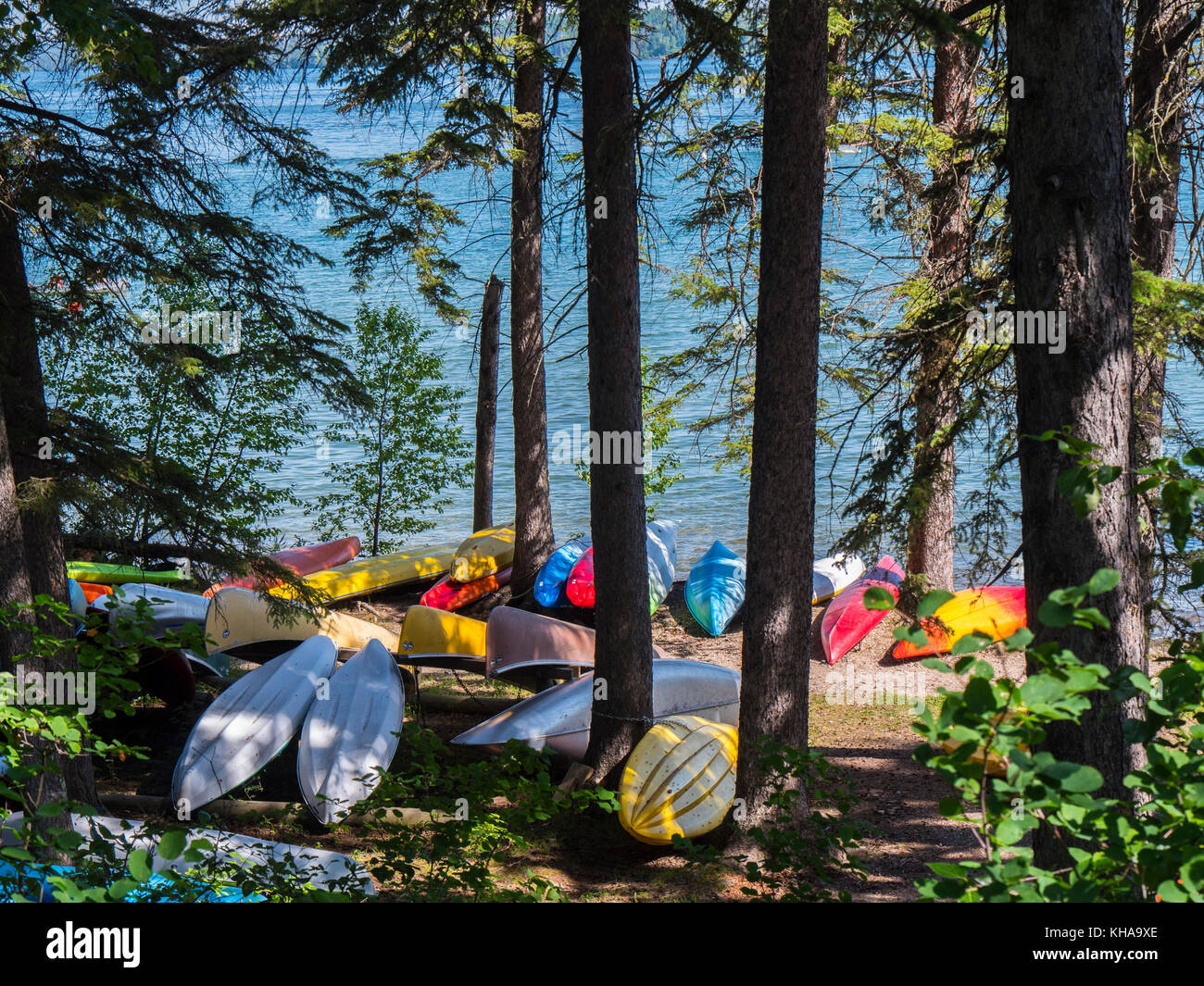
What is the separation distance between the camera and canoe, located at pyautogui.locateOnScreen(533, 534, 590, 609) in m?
12.7

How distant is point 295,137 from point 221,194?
2.73ft

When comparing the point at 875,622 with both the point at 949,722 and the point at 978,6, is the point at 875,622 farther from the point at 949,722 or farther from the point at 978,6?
the point at 949,722

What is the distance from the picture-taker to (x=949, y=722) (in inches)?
69.7

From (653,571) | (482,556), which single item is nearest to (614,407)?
(653,571)

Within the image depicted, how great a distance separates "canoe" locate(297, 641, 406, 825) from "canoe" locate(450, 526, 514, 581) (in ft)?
11.9

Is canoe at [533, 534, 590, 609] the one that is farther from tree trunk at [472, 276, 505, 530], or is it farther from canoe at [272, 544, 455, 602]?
tree trunk at [472, 276, 505, 530]

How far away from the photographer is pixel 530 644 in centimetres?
1017

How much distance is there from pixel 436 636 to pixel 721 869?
5.00 m

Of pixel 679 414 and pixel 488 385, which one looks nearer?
pixel 488 385

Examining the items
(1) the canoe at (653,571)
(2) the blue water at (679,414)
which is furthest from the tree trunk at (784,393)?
(1) the canoe at (653,571)
